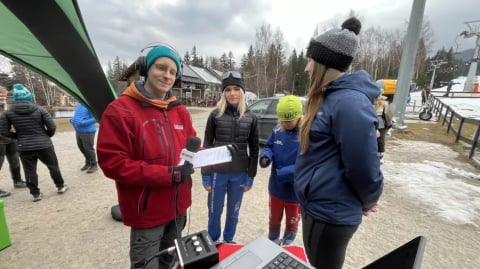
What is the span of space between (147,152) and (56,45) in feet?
4.63

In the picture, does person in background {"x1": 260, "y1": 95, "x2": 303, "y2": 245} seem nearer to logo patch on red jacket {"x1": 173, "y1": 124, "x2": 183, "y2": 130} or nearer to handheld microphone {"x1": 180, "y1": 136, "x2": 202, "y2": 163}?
logo patch on red jacket {"x1": 173, "y1": 124, "x2": 183, "y2": 130}

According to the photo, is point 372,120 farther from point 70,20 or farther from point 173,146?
point 70,20

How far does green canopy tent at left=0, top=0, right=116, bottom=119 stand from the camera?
162 centimetres

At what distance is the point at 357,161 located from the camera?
119 centimetres

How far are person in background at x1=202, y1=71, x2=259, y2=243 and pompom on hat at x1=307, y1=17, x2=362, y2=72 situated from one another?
128 centimetres

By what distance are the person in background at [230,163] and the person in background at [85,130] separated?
12.9 feet

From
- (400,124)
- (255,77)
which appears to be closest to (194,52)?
(255,77)

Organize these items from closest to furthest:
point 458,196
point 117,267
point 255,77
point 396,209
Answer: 1. point 117,267
2. point 396,209
3. point 458,196
4. point 255,77

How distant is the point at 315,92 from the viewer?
1.39 m

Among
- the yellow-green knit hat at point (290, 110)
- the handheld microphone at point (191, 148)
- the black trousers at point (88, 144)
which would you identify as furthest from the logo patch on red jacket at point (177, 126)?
the black trousers at point (88, 144)

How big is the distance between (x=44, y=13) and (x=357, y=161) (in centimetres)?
234

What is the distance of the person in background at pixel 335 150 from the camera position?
1173 mm

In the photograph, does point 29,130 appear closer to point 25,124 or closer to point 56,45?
point 25,124

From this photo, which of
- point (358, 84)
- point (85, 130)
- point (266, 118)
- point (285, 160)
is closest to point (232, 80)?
point (285, 160)
